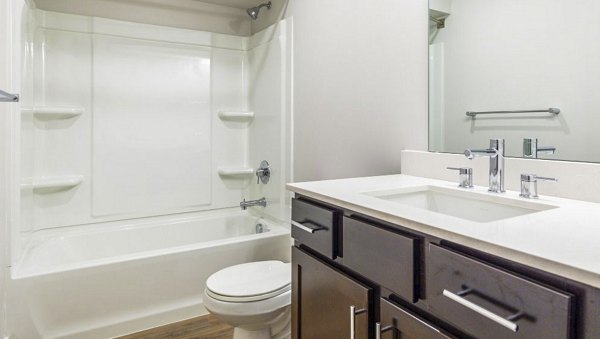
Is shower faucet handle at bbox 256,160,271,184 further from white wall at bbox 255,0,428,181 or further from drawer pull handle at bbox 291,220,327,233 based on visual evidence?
drawer pull handle at bbox 291,220,327,233

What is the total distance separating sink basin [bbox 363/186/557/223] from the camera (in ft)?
3.84

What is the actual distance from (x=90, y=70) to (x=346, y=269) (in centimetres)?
233

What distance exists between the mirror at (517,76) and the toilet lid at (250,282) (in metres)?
0.98

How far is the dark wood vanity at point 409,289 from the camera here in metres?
0.64

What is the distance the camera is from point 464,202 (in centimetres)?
135

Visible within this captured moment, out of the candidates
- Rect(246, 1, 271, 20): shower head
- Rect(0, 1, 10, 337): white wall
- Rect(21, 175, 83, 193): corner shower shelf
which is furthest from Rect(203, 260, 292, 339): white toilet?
Rect(246, 1, 271, 20): shower head

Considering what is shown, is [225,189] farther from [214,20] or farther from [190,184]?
[214,20]

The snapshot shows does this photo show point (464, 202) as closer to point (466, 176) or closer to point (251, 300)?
point (466, 176)

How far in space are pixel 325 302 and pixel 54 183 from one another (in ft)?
6.79

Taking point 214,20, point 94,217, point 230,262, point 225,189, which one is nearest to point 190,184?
point 225,189

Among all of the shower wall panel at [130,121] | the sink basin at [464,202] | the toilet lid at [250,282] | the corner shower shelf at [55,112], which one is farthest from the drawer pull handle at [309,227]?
the corner shower shelf at [55,112]

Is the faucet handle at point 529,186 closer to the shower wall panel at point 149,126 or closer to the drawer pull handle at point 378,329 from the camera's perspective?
Result: the drawer pull handle at point 378,329

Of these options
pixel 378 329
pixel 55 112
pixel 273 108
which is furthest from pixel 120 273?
pixel 378 329

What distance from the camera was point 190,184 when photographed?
2.94 metres
